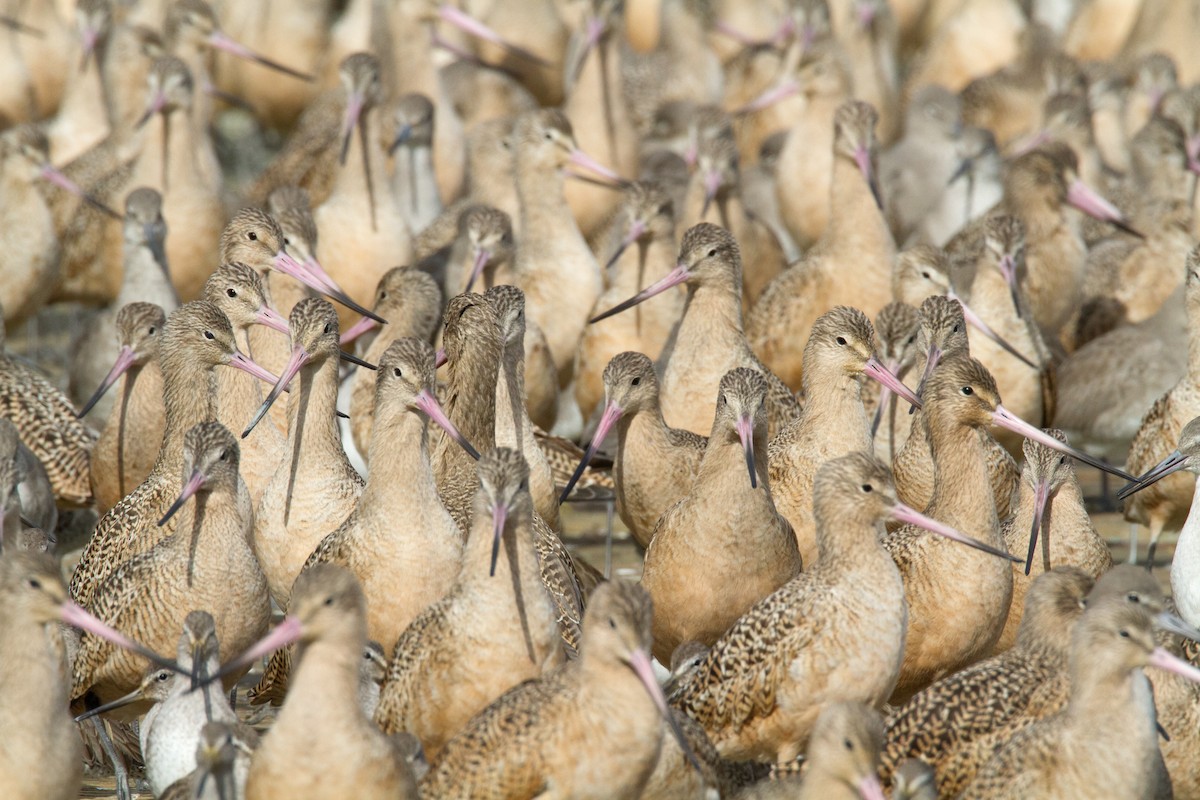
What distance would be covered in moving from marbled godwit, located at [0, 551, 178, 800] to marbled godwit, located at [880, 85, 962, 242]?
34.1 ft

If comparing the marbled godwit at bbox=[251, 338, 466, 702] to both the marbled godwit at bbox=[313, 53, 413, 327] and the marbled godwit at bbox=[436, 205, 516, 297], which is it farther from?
the marbled godwit at bbox=[313, 53, 413, 327]

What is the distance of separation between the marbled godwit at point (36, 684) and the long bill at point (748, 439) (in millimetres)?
2542

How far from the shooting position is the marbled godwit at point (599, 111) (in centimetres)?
1569

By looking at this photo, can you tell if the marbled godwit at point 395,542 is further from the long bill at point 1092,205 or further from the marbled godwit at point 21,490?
the long bill at point 1092,205

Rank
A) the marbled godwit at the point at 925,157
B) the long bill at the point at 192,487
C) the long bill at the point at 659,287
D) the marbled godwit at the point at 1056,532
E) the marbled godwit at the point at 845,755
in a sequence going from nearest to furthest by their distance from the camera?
the marbled godwit at the point at 845,755, the long bill at the point at 192,487, the marbled godwit at the point at 1056,532, the long bill at the point at 659,287, the marbled godwit at the point at 925,157

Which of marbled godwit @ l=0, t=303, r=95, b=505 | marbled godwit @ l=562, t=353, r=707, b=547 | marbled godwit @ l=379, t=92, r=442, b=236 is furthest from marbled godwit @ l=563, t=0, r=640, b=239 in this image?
marbled godwit @ l=562, t=353, r=707, b=547

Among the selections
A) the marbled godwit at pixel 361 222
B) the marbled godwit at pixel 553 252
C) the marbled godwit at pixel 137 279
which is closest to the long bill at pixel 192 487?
the marbled godwit at pixel 137 279

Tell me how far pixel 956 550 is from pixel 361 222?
618cm

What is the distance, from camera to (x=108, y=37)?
17.6m

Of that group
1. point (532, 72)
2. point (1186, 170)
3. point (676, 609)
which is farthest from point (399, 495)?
point (532, 72)

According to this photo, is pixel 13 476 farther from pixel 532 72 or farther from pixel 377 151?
pixel 532 72

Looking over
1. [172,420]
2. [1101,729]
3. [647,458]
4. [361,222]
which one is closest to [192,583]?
[172,420]

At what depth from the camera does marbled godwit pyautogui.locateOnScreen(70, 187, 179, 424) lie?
39.9 ft

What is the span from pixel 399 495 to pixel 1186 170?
316 inches
